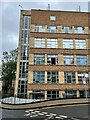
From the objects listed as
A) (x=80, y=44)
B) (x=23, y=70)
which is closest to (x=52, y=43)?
(x=80, y=44)

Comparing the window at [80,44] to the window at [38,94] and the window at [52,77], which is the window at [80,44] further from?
the window at [38,94]

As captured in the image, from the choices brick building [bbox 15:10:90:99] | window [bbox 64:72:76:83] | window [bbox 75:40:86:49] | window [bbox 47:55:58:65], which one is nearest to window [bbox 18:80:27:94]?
brick building [bbox 15:10:90:99]

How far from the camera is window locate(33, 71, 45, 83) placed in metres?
37.0

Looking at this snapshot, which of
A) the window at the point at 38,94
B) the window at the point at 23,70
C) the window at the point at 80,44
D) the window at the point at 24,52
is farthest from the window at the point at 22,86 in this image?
the window at the point at 80,44

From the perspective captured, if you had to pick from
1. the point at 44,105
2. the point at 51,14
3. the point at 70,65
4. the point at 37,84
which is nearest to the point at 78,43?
the point at 70,65

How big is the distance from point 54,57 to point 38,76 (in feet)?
14.7

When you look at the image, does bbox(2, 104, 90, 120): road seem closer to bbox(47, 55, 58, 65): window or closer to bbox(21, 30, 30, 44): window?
bbox(47, 55, 58, 65): window

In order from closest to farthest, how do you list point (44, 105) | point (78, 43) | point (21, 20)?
point (44, 105) < point (78, 43) < point (21, 20)

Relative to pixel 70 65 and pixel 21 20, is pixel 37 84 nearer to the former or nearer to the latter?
pixel 70 65

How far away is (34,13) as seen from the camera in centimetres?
4053

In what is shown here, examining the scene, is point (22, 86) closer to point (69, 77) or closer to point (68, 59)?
point (69, 77)

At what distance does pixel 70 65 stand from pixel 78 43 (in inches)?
185

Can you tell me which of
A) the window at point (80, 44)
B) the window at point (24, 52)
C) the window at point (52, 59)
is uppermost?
the window at point (80, 44)

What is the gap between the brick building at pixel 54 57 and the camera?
36775 mm
